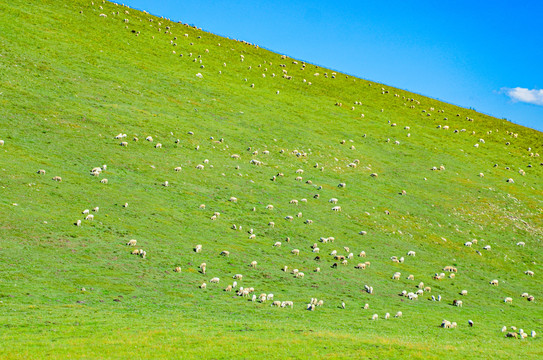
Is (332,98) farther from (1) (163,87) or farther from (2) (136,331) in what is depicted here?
(2) (136,331)

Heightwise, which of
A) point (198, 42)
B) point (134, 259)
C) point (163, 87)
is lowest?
point (134, 259)

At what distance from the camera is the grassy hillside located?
2716 centimetres

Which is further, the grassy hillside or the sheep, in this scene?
the sheep

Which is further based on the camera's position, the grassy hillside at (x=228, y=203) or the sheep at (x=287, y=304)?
the sheep at (x=287, y=304)

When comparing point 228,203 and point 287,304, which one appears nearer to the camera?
point 287,304

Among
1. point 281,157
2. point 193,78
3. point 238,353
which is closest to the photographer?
point 238,353

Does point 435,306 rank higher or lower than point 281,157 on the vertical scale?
lower

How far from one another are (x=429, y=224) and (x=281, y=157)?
18.7 metres

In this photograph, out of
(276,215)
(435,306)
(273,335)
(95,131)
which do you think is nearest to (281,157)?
(276,215)

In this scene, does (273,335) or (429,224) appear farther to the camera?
(429,224)

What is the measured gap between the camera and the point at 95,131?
55.4 m

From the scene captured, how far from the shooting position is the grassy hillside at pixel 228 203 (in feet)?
89.1

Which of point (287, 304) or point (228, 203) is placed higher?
point (228, 203)

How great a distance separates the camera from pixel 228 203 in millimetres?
48750
